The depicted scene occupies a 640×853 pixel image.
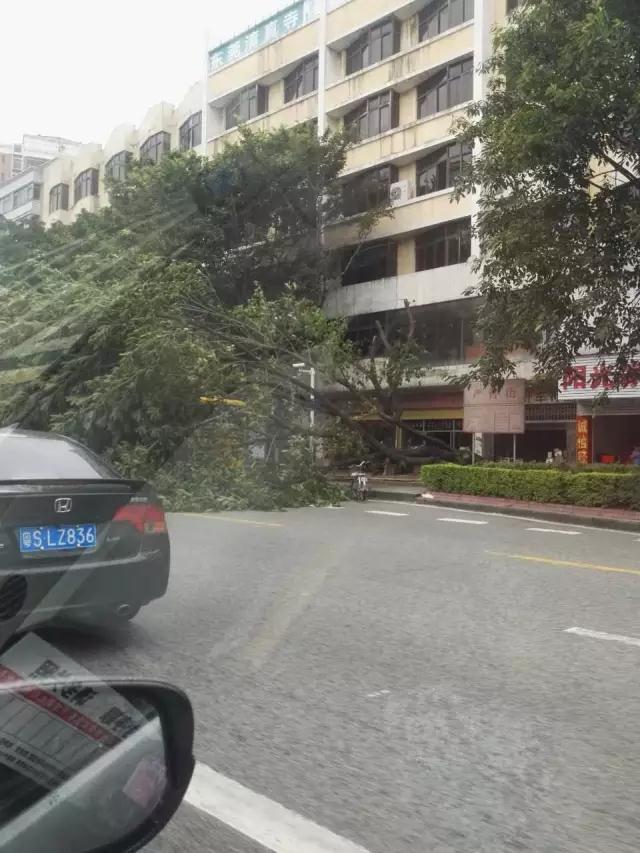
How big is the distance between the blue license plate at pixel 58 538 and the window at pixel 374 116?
26.9 m

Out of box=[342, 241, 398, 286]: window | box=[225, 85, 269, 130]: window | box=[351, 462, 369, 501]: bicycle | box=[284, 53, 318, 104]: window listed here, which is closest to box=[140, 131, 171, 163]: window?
box=[225, 85, 269, 130]: window

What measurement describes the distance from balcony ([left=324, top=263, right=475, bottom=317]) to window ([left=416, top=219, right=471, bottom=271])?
458 millimetres

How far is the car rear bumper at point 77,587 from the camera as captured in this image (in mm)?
4418

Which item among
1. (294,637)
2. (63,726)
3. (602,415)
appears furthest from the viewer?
(602,415)

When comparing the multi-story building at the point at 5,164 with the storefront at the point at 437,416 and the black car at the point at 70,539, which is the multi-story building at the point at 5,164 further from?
the black car at the point at 70,539

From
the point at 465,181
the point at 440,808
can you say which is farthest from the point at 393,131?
the point at 440,808

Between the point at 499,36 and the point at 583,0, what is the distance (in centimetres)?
131

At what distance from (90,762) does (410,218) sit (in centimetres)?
2889

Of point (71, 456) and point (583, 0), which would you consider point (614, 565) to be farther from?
point (583, 0)

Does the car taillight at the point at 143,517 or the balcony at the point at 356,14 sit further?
the balcony at the point at 356,14

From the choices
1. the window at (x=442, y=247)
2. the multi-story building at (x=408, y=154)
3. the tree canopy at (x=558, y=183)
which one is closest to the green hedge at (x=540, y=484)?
the tree canopy at (x=558, y=183)

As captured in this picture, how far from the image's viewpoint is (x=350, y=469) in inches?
838

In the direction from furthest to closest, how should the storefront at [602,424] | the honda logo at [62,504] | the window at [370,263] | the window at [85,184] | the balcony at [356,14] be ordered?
the window at [85,184] → the window at [370,263] → the balcony at [356,14] → the storefront at [602,424] → the honda logo at [62,504]

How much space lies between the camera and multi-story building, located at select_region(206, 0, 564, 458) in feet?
89.1
